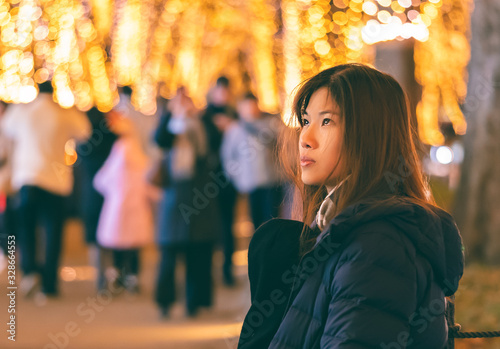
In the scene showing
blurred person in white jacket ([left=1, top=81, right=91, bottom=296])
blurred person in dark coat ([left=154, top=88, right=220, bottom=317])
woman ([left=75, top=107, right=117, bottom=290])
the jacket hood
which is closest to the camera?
the jacket hood

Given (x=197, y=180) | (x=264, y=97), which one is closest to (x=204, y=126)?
(x=197, y=180)

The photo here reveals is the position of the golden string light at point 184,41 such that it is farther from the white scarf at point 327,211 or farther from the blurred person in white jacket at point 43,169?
the white scarf at point 327,211

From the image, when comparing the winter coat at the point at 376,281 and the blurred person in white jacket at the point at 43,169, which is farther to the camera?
the blurred person in white jacket at the point at 43,169

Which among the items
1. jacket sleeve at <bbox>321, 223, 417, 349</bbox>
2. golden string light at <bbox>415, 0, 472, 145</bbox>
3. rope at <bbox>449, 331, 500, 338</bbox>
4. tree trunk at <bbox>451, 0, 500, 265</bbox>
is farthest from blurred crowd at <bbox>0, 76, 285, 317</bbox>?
golden string light at <bbox>415, 0, 472, 145</bbox>

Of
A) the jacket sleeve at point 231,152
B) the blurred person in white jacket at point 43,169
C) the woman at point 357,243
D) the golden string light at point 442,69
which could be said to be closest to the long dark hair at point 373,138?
the woman at point 357,243

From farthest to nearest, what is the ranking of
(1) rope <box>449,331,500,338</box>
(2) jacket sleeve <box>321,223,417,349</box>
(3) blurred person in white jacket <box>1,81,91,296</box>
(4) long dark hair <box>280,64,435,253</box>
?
(3) blurred person in white jacket <box>1,81,91,296</box> → (1) rope <box>449,331,500,338</box> → (4) long dark hair <box>280,64,435,253</box> → (2) jacket sleeve <box>321,223,417,349</box>

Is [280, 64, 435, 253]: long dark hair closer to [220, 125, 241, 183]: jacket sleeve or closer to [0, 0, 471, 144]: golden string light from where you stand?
[0, 0, 471, 144]: golden string light

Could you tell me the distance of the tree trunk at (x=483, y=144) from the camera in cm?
782

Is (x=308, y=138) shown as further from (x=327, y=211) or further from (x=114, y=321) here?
(x=114, y=321)

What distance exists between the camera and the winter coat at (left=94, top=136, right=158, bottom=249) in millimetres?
7793

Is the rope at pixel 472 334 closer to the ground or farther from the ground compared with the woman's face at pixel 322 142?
closer to the ground

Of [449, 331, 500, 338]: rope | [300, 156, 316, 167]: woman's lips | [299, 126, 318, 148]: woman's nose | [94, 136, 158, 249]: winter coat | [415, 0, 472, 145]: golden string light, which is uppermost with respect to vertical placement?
[415, 0, 472, 145]: golden string light

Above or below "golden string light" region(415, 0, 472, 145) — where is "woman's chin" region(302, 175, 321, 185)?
below

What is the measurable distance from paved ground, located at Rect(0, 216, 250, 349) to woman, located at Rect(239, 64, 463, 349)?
3788 mm
